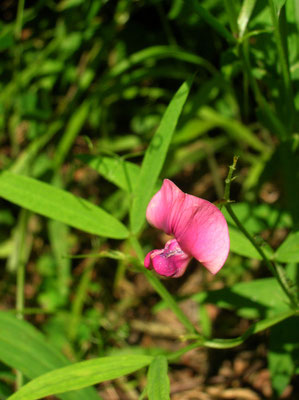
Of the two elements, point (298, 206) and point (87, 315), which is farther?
point (87, 315)

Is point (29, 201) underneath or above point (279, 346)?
above

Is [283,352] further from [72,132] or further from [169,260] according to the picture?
[72,132]

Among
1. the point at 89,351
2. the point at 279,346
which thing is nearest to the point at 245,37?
the point at 279,346

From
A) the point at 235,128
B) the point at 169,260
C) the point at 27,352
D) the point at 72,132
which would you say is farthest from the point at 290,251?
the point at 72,132

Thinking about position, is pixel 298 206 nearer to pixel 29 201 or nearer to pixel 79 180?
pixel 29 201

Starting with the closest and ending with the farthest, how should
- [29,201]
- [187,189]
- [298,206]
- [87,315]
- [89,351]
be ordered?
[29,201], [298,206], [89,351], [87,315], [187,189]

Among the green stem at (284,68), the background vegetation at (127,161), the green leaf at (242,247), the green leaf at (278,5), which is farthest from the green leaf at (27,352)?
the green leaf at (278,5)

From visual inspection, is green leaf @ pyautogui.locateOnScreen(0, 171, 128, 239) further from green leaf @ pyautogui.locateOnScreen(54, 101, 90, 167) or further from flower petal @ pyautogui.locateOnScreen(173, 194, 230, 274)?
green leaf @ pyautogui.locateOnScreen(54, 101, 90, 167)
